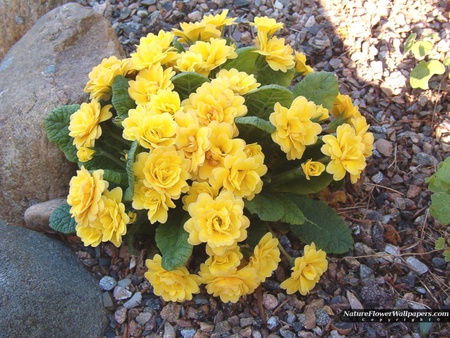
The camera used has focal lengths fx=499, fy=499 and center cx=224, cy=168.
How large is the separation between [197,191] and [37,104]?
114cm

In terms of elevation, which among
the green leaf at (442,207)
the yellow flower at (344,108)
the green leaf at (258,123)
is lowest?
the green leaf at (442,207)

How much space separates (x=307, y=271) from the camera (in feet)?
6.79

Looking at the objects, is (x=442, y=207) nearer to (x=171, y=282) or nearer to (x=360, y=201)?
(x=360, y=201)

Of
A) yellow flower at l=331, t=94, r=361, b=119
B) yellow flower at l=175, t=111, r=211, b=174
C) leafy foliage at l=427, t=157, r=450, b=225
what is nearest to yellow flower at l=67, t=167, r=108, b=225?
yellow flower at l=175, t=111, r=211, b=174

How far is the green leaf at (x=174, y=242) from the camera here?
6.38ft

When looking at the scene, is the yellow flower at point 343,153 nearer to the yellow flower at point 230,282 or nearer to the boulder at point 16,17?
the yellow flower at point 230,282

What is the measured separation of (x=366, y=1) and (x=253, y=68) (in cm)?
136

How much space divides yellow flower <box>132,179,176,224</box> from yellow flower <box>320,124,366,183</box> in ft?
2.07

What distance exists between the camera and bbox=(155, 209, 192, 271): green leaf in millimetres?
1944

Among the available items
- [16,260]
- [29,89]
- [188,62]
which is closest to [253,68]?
[188,62]

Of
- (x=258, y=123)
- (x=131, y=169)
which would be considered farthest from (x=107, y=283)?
(x=258, y=123)

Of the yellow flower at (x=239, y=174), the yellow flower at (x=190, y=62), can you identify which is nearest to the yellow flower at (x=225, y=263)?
the yellow flower at (x=239, y=174)

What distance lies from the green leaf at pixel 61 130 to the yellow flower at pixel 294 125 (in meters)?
1.01

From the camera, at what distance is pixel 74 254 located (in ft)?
7.76
